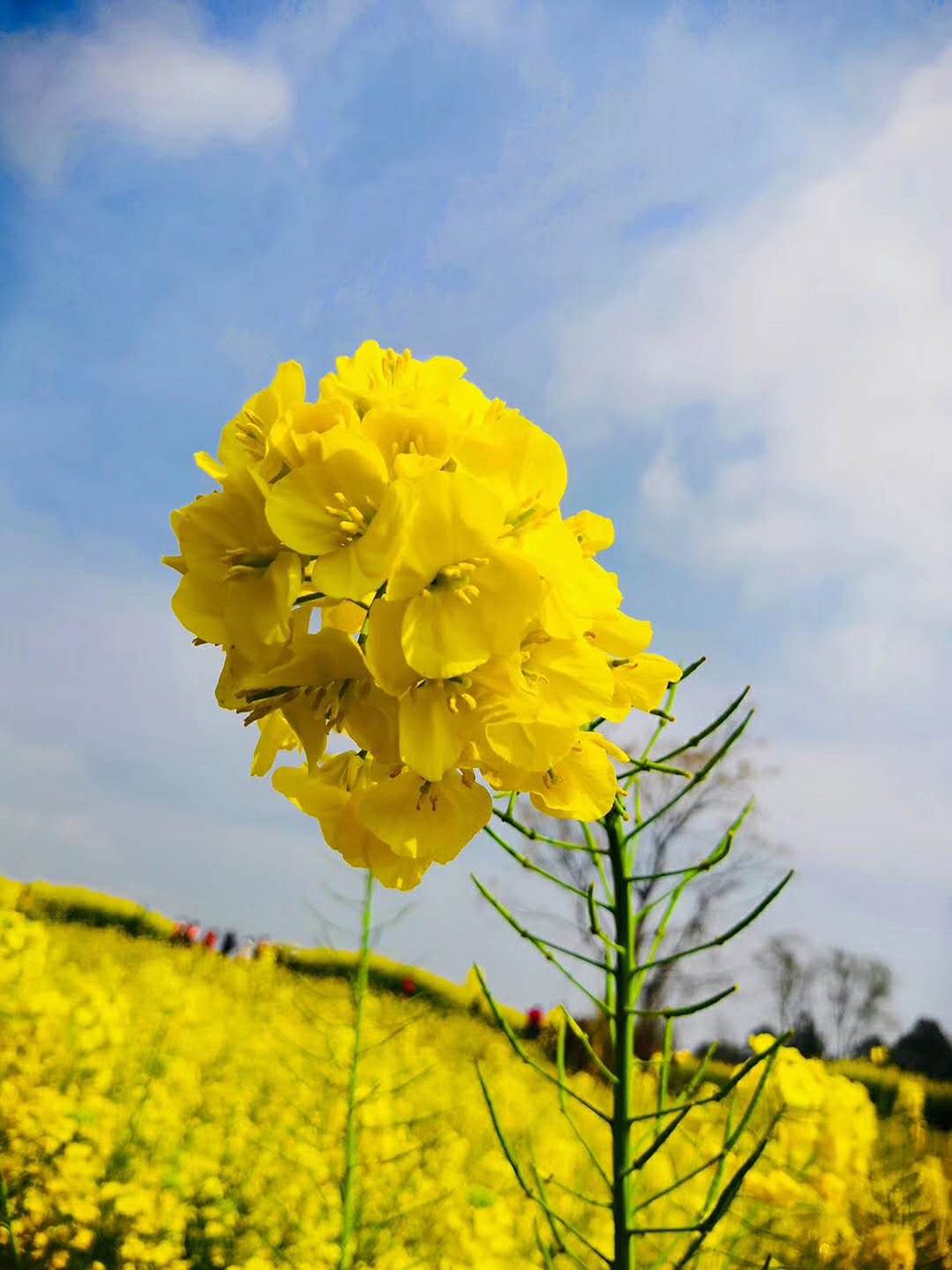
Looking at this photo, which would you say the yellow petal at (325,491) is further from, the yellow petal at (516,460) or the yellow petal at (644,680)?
the yellow petal at (644,680)

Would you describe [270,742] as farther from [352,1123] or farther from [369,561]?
[352,1123]

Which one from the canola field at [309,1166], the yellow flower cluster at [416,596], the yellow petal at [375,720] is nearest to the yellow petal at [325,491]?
the yellow flower cluster at [416,596]

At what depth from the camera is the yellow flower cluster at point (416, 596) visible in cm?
72

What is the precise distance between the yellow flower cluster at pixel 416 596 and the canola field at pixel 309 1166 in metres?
2.28

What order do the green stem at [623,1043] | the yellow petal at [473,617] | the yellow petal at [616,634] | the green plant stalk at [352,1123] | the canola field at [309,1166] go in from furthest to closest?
the canola field at [309,1166] → the green plant stalk at [352,1123] → the green stem at [623,1043] → the yellow petal at [616,634] → the yellow petal at [473,617]

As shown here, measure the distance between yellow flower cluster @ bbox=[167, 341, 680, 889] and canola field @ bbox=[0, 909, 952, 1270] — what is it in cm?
228

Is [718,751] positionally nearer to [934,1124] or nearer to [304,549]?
[304,549]

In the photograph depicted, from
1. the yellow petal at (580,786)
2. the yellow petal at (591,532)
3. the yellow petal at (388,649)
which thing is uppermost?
the yellow petal at (591,532)

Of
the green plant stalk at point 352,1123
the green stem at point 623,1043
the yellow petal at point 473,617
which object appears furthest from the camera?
the green plant stalk at point 352,1123

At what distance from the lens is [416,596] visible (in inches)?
29.0

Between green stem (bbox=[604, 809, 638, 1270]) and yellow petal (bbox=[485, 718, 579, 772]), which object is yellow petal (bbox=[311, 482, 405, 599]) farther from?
green stem (bbox=[604, 809, 638, 1270])

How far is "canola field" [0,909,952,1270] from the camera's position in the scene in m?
3.10

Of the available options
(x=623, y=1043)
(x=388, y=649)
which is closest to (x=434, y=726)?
(x=388, y=649)

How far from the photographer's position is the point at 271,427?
78 centimetres
